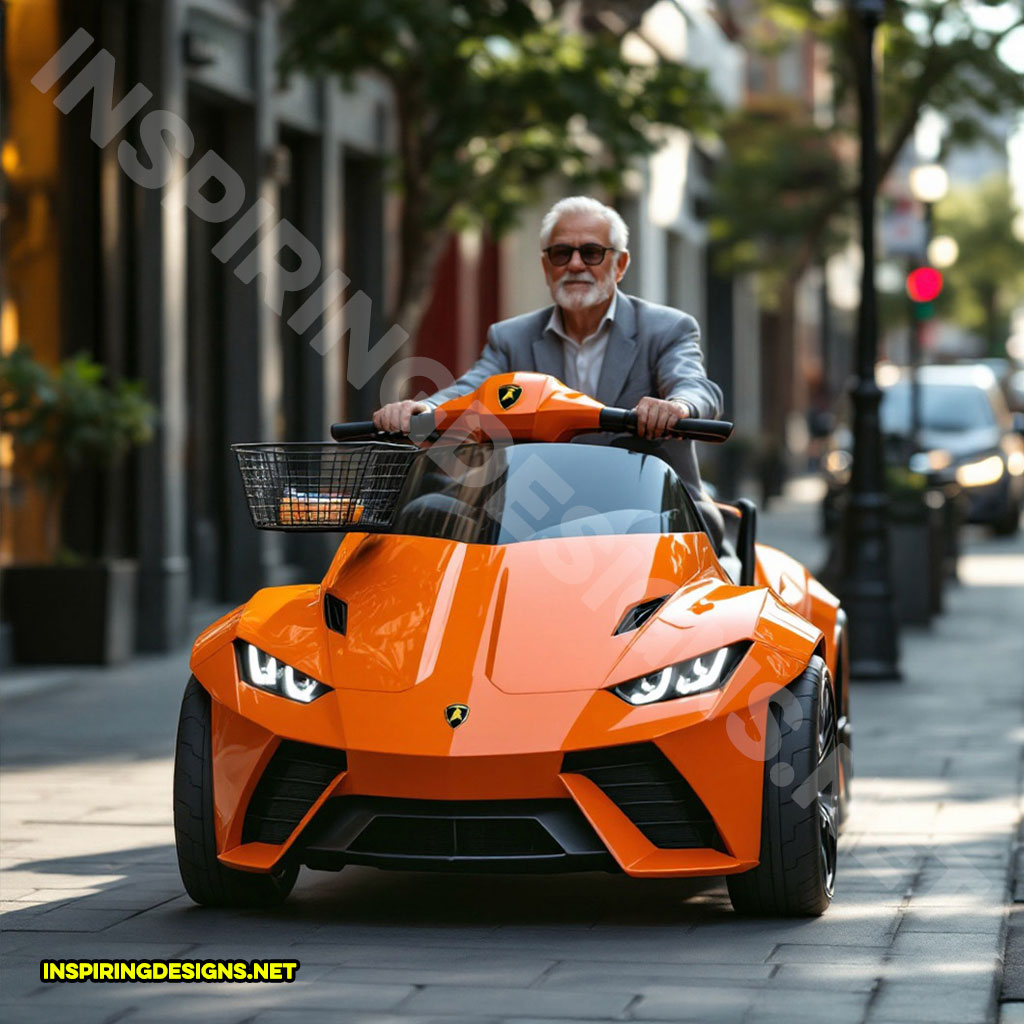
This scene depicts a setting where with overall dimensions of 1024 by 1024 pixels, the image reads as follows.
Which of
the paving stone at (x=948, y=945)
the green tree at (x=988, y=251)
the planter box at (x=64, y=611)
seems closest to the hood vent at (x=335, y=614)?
the paving stone at (x=948, y=945)

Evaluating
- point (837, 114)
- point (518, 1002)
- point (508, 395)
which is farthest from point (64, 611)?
point (837, 114)

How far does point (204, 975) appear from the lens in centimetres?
528

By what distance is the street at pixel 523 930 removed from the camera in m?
4.96

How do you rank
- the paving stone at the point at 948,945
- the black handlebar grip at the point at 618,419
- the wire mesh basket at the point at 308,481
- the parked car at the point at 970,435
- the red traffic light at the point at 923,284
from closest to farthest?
1. the paving stone at the point at 948,945
2. the wire mesh basket at the point at 308,481
3. the black handlebar grip at the point at 618,419
4. the red traffic light at the point at 923,284
5. the parked car at the point at 970,435

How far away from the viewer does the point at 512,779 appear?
5543 mm

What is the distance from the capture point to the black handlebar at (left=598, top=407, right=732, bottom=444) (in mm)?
6363

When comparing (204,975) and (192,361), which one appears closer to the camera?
(204,975)

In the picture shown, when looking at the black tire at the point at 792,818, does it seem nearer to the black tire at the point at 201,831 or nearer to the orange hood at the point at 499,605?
the orange hood at the point at 499,605

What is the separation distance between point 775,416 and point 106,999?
31.8 metres

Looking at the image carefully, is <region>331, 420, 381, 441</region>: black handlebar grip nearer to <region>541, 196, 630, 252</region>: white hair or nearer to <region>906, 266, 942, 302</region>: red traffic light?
<region>541, 196, 630, 252</region>: white hair

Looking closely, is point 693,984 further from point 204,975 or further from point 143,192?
point 143,192

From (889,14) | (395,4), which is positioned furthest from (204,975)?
(889,14)

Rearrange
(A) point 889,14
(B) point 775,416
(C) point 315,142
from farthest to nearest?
1. (B) point 775,416
2. (A) point 889,14
3. (C) point 315,142

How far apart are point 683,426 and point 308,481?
111cm
